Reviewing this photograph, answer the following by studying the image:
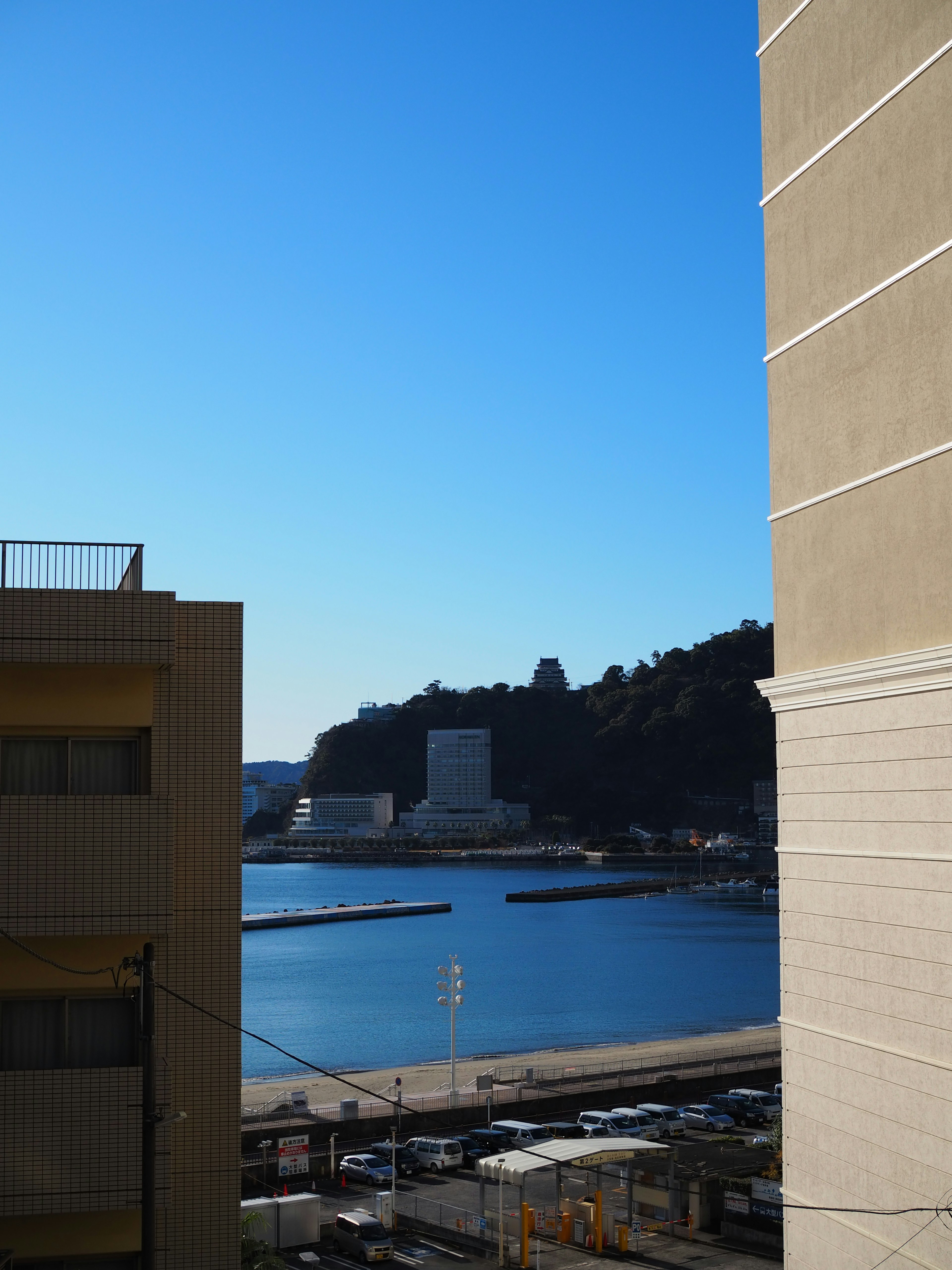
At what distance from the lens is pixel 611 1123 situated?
77.4ft

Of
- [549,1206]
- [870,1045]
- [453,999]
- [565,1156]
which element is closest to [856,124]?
[870,1045]

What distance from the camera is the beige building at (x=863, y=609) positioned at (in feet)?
22.8

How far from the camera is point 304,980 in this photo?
6400 cm

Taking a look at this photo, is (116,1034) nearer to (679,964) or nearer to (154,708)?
(154,708)

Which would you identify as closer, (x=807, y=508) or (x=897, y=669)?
(x=897, y=669)

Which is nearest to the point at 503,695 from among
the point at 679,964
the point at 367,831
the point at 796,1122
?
the point at 367,831

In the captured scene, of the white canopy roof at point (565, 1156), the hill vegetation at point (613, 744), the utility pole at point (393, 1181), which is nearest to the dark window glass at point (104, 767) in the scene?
the white canopy roof at point (565, 1156)

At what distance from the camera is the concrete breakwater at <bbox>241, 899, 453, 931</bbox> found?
9281cm

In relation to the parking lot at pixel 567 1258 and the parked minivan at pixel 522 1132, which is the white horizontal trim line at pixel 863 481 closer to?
the parking lot at pixel 567 1258

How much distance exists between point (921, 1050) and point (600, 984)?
5638 cm

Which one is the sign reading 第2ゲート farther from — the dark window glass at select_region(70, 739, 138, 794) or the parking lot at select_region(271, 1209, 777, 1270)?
the dark window glass at select_region(70, 739, 138, 794)

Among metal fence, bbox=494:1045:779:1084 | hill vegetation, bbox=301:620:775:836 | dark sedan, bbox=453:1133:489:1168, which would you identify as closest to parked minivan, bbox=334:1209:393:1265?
dark sedan, bbox=453:1133:489:1168

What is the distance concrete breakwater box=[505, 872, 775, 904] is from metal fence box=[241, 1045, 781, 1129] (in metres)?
72.9

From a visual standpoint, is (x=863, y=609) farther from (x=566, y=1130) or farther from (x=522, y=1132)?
(x=566, y=1130)
